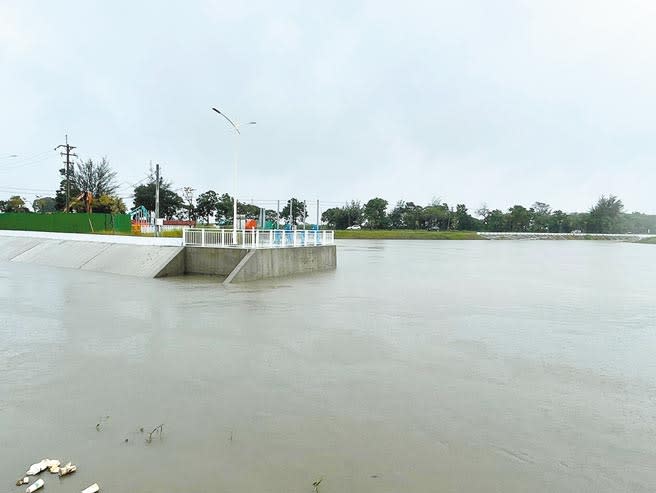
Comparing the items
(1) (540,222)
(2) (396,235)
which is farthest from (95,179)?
(1) (540,222)

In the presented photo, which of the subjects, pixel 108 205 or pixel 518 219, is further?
pixel 518 219

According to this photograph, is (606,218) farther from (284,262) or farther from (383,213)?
(284,262)

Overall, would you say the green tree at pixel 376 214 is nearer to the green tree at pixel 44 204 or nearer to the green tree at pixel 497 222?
the green tree at pixel 497 222

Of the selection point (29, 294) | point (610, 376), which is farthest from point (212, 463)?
point (29, 294)

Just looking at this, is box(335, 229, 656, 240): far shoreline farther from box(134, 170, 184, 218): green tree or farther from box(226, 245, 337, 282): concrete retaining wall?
box(226, 245, 337, 282): concrete retaining wall

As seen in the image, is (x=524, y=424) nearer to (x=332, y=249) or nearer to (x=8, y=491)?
(x=8, y=491)

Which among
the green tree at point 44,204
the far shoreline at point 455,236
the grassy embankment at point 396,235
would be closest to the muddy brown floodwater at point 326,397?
the far shoreline at point 455,236

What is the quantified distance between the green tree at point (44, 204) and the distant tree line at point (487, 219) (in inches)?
2266

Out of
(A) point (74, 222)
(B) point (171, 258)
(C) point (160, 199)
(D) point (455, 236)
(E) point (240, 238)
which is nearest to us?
(B) point (171, 258)

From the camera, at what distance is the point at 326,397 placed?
24.4ft

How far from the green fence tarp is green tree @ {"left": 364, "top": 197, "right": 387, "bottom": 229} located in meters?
74.6

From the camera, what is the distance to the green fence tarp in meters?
39.2

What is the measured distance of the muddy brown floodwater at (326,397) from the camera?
5227mm

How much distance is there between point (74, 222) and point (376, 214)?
76625 mm
